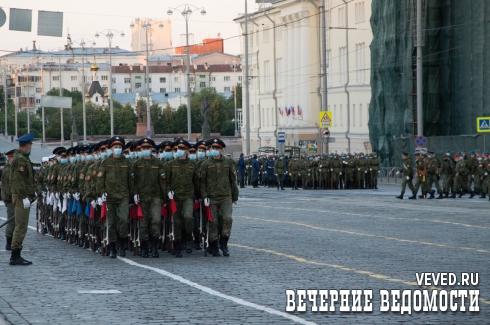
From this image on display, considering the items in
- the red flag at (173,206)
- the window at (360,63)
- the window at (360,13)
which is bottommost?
the red flag at (173,206)

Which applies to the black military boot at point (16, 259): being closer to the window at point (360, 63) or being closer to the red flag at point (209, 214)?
the red flag at point (209, 214)

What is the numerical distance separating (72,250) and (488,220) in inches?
404

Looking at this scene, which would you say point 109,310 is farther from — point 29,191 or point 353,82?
point 353,82

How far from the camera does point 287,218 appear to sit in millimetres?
27875

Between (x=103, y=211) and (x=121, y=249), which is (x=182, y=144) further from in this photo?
(x=121, y=249)

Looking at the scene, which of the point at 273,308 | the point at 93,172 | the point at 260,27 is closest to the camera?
the point at 273,308

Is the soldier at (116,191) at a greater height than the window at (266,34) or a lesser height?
lesser

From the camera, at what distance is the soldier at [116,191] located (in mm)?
18156

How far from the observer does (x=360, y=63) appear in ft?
258

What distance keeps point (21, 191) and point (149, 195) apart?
2.21 m

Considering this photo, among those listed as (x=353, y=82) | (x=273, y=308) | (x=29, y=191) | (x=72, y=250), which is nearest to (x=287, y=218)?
(x=72, y=250)

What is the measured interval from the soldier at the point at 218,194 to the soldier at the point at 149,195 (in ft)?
2.49

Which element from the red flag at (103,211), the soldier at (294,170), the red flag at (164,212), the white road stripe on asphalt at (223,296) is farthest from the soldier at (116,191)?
the soldier at (294,170)

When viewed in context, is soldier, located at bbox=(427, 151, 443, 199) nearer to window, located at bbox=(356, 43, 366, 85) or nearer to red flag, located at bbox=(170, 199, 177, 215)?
red flag, located at bbox=(170, 199, 177, 215)
